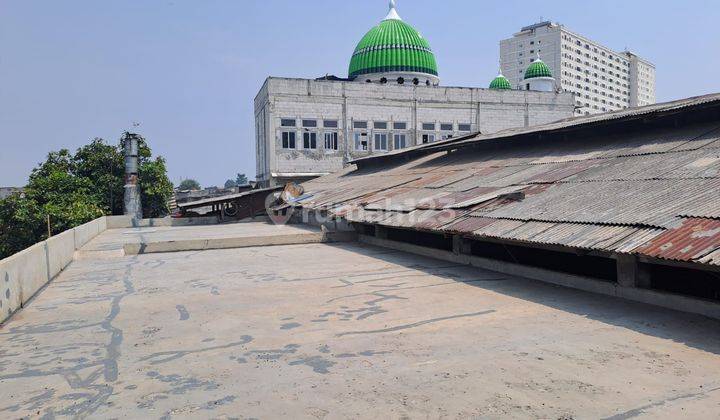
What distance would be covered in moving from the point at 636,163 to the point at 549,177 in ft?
7.72

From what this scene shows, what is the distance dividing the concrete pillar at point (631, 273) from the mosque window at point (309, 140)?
40.1 metres

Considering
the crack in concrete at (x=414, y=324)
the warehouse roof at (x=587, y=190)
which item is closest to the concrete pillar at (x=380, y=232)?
the warehouse roof at (x=587, y=190)

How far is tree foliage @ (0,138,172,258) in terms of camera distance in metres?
36.8

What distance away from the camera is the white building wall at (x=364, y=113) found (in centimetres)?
4750

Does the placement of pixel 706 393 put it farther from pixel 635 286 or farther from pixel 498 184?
pixel 498 184

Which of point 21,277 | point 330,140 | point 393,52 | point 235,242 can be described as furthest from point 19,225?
point 393,52

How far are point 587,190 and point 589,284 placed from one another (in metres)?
3.01

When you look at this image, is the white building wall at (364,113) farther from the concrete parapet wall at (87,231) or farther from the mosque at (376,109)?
the concrete parapet wall at (87,231)

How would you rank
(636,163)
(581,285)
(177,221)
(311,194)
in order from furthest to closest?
1. (177,221)
2. (311,194)
3. (636,163)
4. (581,285)

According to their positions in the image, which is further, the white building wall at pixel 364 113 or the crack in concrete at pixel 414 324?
the white building wall at pixel 364 113

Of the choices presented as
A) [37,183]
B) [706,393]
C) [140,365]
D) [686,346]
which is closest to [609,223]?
[686,346]

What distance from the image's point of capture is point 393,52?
53.3 meters

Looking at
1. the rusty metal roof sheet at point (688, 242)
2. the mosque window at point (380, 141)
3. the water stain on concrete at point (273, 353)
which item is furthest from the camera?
the mosque window at point (380, 141)

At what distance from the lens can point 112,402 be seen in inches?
237
